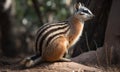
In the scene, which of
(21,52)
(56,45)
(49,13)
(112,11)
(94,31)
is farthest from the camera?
(49,13)

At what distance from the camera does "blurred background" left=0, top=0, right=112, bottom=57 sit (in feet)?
38.9

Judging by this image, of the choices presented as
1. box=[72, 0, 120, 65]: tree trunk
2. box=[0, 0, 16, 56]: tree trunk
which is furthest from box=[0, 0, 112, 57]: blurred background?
box=[72, 0, 120, 65]: tree trunk

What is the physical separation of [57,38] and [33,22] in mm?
17275

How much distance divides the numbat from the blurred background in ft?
5.83

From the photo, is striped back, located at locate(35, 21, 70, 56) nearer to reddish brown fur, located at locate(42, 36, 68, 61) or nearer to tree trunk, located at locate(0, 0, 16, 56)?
reddish brown fur, located at locate(42, 36, 68, 61)

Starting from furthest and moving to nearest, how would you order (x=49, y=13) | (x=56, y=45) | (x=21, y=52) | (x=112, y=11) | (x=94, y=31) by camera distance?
1. (x=49, y=13)
2. (x=21, y=52)
3. (x=94, y=31)
4. (x=112, y=11)
5. (x=56, y=45)

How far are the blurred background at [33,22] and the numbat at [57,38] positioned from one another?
178 cm

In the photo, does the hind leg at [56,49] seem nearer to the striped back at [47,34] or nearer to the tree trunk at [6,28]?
the striped back at [47,34]

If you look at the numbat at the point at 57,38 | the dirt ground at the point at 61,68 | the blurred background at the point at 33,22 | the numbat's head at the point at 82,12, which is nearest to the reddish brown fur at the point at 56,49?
the numbat at the point at 57,38

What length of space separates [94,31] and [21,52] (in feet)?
38.2

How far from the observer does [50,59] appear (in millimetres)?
9703

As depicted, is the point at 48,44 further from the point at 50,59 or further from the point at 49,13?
the point at 49,13

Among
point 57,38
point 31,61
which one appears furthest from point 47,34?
point 31,61

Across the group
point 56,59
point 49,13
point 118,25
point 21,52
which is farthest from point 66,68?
point 49,13
